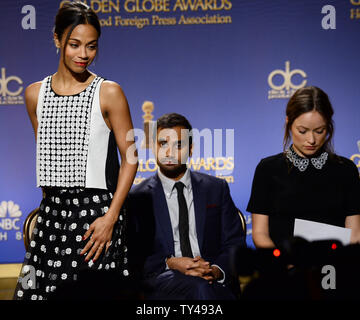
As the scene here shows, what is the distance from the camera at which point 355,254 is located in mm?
2230

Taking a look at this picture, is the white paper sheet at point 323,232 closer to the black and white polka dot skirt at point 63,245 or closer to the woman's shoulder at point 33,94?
the black and white polka dot skirt at point 63,245

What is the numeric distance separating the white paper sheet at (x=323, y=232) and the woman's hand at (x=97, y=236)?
1.01 m

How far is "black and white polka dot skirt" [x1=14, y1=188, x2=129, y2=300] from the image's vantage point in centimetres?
172

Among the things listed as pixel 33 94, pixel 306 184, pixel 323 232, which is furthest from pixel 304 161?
pixel 33 94

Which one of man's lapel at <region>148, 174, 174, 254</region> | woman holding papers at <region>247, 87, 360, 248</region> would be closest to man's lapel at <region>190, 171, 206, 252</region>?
man's lapel at <region>148, 174, 174, 254</region>

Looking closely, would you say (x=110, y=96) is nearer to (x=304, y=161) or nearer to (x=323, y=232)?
(x=304, y=161)

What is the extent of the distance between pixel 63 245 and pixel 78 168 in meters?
0.29

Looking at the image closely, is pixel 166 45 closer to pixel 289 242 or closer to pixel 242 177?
pixel 242 177

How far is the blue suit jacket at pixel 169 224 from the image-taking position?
2375 mm

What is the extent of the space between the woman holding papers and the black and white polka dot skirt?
840 millimetres

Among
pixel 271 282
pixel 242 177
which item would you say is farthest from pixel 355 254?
pixel 242 177

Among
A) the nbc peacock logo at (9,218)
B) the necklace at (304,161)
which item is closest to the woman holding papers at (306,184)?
the necklace at (304,161)

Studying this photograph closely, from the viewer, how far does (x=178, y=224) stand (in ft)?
8.05

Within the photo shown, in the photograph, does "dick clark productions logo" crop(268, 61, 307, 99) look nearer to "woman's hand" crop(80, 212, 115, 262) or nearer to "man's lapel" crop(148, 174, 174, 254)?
"man's lapel" crop(148, 174, 174, 254)
